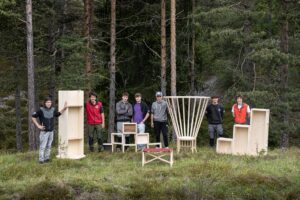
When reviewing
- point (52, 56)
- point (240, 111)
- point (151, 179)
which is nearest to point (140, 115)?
point (240, 111)

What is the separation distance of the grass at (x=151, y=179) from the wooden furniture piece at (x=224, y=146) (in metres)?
1.22

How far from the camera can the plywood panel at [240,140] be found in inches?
547

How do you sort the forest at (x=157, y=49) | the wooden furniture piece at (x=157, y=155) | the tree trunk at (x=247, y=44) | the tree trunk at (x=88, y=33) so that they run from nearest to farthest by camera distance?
the wooden furniture piece at (x=157, y=155) → the tree trunk at (x=88, y=33) → the forest at (x=157, y=49) → the tree trunk at (x=247, y=44)

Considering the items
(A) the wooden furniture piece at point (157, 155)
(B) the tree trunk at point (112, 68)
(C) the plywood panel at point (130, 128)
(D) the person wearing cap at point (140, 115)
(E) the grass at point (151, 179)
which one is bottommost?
(E) the grass at point (151, 179)

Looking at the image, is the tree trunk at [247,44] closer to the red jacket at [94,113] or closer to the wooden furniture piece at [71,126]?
the red jacket at [94,113]

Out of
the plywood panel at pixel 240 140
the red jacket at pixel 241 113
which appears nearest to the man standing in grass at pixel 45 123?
the plywood panel at pixel 240 140

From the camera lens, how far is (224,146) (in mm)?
14031

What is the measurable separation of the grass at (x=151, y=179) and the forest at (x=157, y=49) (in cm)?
692

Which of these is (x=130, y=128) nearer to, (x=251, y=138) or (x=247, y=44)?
(x=251, y=138)

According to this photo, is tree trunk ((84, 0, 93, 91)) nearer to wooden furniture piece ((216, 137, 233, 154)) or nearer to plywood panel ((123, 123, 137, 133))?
plywood panel ((123, 123, 137, 133))

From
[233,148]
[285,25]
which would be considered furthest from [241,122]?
[285,25]

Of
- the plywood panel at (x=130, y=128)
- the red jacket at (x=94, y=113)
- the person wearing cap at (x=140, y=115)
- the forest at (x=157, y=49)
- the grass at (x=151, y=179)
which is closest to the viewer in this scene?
the grass at (x=151, y=179)

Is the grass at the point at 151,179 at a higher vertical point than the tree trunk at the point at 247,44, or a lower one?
lower

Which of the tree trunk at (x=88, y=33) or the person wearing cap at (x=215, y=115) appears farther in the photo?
the tree trunk at (x=88, y=33)
